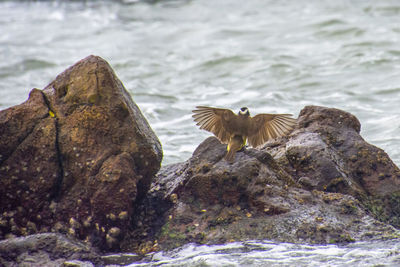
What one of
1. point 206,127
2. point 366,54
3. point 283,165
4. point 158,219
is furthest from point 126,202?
point 366,54

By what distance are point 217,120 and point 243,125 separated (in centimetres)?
31

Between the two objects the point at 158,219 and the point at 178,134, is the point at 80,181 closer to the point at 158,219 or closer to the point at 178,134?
the point at 158,219

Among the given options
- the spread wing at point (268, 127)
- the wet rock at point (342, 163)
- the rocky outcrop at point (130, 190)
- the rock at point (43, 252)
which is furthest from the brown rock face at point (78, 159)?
the wet rock at point (342, 163)

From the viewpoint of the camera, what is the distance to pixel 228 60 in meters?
15.5

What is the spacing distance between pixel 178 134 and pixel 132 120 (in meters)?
4.75

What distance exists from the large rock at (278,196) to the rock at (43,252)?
1.84 feet

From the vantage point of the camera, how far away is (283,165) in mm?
5934

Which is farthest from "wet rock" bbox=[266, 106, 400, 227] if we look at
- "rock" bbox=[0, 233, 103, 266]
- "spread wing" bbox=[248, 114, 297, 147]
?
"rock" bbox=[0, 233, 103, 266]

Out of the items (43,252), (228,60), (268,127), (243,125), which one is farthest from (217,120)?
(228,60)

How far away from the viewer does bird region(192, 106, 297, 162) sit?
18.8 ft

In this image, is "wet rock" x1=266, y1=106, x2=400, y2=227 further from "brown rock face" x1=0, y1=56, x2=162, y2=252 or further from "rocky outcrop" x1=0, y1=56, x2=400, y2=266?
"brown rock face" x1=0, y1=56, x2=162, y2=252

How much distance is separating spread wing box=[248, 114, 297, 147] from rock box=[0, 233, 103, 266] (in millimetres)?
1976

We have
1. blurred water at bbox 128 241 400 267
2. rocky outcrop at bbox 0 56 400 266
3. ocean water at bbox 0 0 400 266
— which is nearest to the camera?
blurred water at bbox 128 241 400 267

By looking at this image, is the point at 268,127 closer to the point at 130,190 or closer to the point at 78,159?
the point at 130,190
